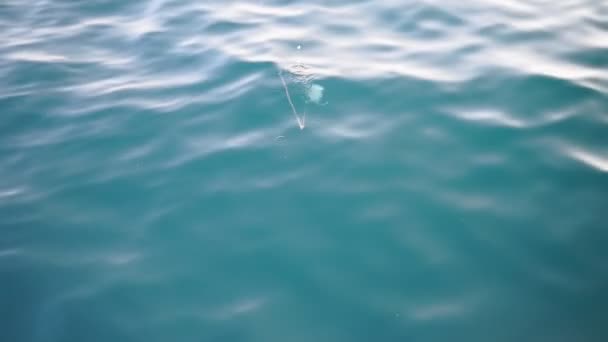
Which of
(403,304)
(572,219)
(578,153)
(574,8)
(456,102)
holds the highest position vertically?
(574,8)

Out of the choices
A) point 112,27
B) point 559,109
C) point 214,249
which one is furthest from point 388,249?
point 112,27

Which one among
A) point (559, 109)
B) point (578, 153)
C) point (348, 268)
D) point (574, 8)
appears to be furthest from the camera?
point (574, 8)

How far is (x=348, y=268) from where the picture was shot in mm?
2705

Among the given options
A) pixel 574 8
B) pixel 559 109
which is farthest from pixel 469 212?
pixel 574 8

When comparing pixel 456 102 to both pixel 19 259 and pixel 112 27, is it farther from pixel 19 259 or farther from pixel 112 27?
pixel 112 27

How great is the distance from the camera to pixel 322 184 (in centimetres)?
324

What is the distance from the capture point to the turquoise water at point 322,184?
8.32ft

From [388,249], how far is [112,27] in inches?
210

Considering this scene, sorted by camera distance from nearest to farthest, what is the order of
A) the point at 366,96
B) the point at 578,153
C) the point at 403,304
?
1. the point at 403,304
2. the point at 578,153
3. the point at 366,96

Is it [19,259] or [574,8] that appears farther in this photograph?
[574,8]

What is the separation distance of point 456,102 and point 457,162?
800 mm

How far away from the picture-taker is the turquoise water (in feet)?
8.32

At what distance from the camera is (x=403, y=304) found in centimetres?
250

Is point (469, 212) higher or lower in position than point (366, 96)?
lower
